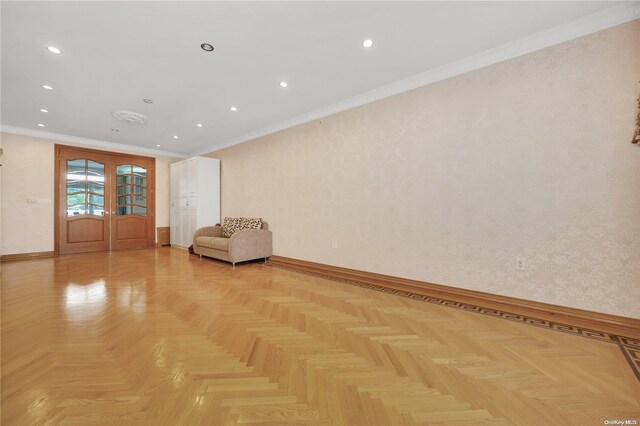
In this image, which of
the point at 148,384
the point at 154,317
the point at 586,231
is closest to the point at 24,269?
the point at 154,317

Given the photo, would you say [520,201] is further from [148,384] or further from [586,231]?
[148,384]

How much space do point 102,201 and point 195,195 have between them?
2.21 m

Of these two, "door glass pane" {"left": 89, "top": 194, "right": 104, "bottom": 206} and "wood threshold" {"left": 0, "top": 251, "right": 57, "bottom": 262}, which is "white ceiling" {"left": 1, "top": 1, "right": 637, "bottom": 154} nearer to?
"door glass pane" {"left": 89, "top": 194, "right": 104, "bottom": 206}

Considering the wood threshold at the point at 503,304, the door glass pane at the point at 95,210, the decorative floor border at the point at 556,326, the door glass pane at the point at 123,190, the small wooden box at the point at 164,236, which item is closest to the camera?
the decorative floor border at the point at 556,326

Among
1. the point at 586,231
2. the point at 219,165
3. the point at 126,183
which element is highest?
the point at 219,165

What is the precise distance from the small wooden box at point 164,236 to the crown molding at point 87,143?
6.66ft

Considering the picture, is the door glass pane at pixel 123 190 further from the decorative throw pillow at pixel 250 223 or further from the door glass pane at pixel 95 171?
the decorative throw pillow at pixel 250 223

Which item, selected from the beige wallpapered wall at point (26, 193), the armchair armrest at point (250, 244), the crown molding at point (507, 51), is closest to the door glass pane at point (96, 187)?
the beige wallpapered wall at point (26, 193)

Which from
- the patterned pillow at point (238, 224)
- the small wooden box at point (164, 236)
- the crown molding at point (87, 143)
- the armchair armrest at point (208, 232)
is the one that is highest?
the crown molding at point (87, 143)

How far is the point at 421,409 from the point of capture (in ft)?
4.34

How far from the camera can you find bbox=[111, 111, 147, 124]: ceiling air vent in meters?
4.27

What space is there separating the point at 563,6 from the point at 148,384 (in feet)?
13.4

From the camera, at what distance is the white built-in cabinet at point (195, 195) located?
20.3 feet

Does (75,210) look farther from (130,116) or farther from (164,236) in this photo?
(130,116)
